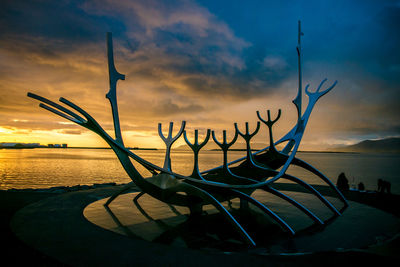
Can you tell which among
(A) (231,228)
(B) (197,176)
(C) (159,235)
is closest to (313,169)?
(A) (231,228)

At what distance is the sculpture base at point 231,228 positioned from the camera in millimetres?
6727

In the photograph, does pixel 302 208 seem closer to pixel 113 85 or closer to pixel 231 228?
pixel 231 228

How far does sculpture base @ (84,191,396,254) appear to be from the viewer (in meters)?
6.73

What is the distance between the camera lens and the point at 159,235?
23.6 feet

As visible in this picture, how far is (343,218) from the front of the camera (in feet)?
31.3

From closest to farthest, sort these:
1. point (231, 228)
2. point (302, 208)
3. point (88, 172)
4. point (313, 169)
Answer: point (231, 228) → point (302, 208) → point (313, 169) → point (88, 172)

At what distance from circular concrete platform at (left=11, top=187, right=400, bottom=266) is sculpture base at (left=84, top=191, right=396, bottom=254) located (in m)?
0.03

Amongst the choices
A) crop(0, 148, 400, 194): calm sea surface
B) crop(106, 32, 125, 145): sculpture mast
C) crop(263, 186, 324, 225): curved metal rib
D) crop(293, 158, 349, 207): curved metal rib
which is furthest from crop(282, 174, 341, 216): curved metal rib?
crop(0, 148, 400, 194): calm sea surface

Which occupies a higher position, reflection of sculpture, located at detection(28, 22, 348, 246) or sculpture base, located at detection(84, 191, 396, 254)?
reflection of sculpture, located at detection(28, 22, 348, 246)

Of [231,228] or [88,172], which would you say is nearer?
[231,228]

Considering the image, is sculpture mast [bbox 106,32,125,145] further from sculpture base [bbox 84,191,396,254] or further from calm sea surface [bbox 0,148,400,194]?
calm sea surface [bbox 0,148,400,194]

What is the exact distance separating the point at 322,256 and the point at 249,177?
495 cm

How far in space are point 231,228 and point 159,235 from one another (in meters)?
2.42

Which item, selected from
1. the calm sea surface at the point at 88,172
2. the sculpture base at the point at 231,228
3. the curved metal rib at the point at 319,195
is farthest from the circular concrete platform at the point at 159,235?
the calm sea surface at the point at 88,172
